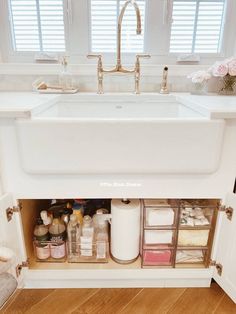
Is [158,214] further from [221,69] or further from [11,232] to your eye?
[221,69]

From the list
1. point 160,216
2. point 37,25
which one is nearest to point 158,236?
point 160,216

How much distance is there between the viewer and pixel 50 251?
3.77 feet

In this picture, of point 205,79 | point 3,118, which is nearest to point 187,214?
point 205,79

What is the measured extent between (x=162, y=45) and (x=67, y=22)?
55 cm

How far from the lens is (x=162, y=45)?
1.40 m

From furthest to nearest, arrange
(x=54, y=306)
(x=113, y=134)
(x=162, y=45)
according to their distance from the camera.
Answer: (x=162, y=45) < (x=54, y=306) < (x=113, y=134)

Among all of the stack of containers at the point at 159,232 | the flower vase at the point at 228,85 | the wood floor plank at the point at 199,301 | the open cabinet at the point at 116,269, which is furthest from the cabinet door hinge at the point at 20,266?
the flower vase at the point at 228,85

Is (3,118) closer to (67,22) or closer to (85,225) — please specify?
(85,225)

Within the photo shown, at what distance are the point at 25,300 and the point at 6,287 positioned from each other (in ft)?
1.15

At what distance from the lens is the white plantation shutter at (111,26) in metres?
1.32

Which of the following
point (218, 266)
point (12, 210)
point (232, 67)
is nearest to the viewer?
point (12, 210)

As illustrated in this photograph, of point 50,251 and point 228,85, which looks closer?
point 50,251

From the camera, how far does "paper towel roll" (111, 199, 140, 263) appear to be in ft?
3.49

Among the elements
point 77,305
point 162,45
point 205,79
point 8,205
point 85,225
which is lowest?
point 77,305
